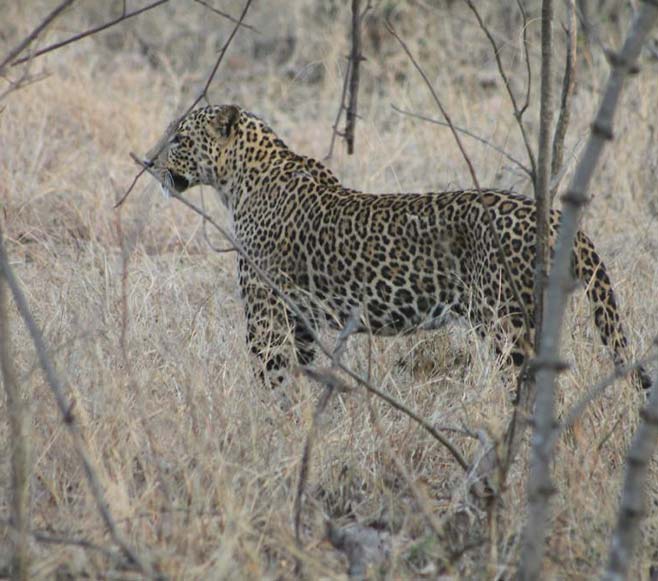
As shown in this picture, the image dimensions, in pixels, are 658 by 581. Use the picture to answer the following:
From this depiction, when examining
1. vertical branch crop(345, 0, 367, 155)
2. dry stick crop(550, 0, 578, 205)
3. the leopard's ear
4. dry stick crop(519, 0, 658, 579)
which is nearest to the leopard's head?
the leopard's ear

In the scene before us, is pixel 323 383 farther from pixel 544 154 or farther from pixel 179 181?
pixel 179 181

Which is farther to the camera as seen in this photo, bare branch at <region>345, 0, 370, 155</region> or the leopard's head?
the leopard's head

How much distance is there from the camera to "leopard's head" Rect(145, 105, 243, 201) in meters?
5.52

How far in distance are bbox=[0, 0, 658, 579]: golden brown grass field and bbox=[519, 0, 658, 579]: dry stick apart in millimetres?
415

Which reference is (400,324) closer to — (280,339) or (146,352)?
(280,339)

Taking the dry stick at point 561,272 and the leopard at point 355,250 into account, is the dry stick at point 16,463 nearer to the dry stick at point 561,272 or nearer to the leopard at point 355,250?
the dry stick at point 561,272

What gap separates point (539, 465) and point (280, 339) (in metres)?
2.60

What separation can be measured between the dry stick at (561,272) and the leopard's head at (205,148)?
3.31 meters

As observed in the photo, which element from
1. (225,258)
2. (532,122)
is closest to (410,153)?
(532,122)

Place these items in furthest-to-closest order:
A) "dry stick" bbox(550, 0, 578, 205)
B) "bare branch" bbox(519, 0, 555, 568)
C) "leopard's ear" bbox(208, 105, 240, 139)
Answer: "leopard's ear" bbox(208, 105, 240, 139) < "dry stick" bbox(550, 0, 578, 205) < "bare branch" bbox(519, 0, 555, 568)

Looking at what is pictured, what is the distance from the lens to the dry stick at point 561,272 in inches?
87.0

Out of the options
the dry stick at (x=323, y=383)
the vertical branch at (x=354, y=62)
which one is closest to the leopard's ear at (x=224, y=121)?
the vertical branch at (x=354, y=62)

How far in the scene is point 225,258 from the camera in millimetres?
6383

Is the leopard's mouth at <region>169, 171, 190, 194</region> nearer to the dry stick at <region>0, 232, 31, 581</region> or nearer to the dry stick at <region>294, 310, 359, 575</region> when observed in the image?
the dry stick at <region>294, 310, 359, 575</region>
